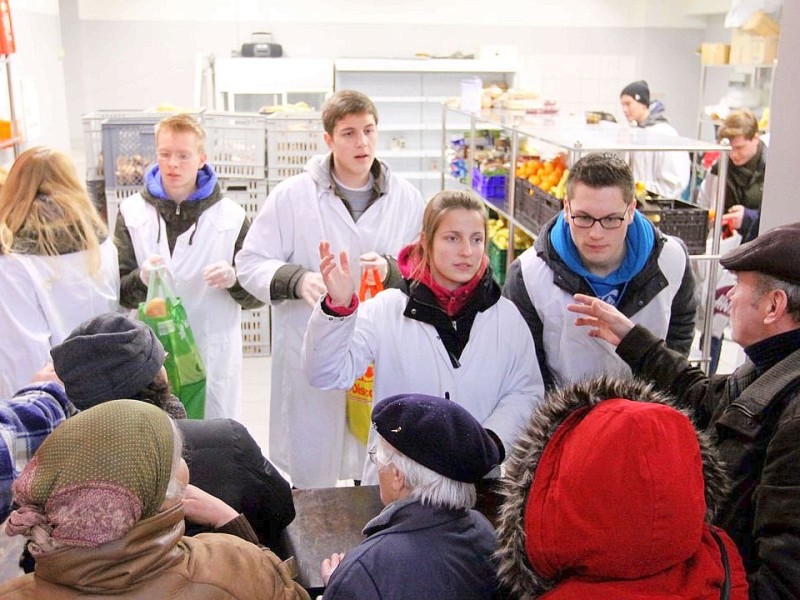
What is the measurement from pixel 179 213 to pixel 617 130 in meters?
2.77

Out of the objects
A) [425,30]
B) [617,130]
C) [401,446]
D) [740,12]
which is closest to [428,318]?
[401,446]

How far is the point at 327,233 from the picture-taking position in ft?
11.2

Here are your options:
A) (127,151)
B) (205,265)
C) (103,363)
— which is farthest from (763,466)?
(127,151)

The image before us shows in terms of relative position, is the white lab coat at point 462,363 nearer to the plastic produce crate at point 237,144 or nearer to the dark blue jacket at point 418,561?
the dark blue jacket at point 418,561

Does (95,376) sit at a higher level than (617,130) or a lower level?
lower

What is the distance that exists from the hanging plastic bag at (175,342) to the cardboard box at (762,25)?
716cm

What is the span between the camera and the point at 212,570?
1.44 metres

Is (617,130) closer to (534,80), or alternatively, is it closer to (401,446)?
(401,446)

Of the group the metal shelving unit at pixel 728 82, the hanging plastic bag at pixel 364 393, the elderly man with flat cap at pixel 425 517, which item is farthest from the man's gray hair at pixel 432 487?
the metal shelving unit at pixel 728 82

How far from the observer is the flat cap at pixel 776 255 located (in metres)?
1.77

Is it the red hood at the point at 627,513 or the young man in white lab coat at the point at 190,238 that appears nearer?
the red hood at the point at 627,513

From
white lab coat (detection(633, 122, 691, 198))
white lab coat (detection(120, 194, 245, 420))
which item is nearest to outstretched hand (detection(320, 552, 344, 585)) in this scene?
white lab coat (detection(120, 194, 245, 420))

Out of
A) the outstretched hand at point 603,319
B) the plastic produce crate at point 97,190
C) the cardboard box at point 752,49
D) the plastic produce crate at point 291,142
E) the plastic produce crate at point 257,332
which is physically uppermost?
the cardboard box at point 752,49

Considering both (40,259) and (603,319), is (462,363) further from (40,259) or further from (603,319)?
(40,259)
